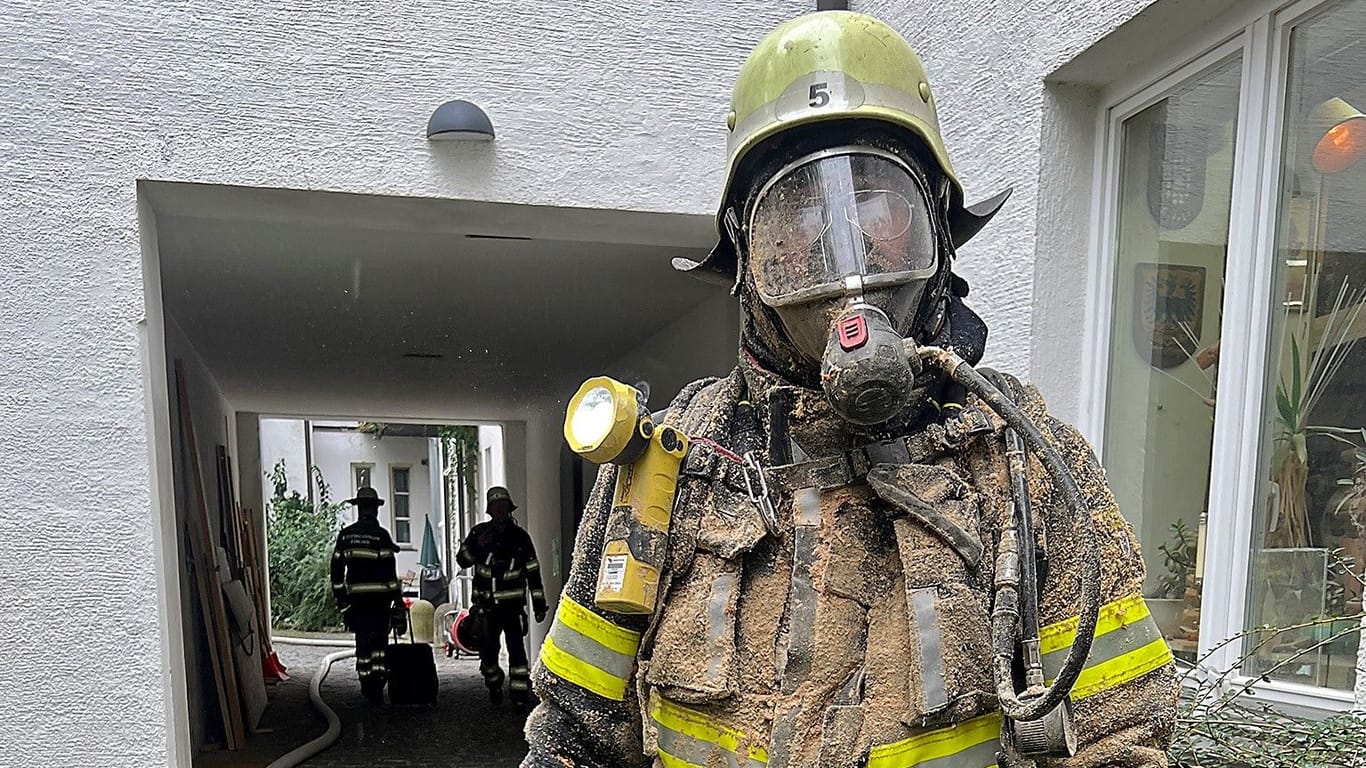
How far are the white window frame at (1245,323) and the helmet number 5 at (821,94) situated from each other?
1.56 meters

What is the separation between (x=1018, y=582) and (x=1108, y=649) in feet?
0.58

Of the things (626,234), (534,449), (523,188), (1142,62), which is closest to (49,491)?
(523,188)

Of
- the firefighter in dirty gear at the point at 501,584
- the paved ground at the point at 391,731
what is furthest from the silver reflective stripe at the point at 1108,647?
the firefighter in dirty gear at the point at 501,584

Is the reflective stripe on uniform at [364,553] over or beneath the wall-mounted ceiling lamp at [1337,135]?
beneath

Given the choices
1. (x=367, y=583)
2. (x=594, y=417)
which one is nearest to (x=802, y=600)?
(x=594, y=417)

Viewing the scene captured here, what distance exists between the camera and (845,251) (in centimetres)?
116

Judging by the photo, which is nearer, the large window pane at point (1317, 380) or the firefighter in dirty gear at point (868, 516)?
the firefighter in dirty gear at point (868, 516)

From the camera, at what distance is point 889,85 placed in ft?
3.96

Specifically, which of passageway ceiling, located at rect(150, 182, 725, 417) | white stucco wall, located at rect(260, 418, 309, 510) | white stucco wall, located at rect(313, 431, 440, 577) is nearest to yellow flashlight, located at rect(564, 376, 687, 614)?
passageway ceiling, located at rect(150, 182, 725, 417)

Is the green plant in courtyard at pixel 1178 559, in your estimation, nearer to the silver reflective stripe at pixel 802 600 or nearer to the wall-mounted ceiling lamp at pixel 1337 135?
the wall-mounted ceiling lamp at pixel 1337 135

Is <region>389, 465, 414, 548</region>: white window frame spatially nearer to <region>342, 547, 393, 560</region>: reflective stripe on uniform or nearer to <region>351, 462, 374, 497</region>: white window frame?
<region>351, 462, 374, 497</region>: white window frame

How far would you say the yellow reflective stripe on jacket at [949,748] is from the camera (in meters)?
1.17

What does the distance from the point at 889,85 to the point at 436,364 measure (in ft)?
23.0

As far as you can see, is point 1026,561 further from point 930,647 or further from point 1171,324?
point 1171,324
